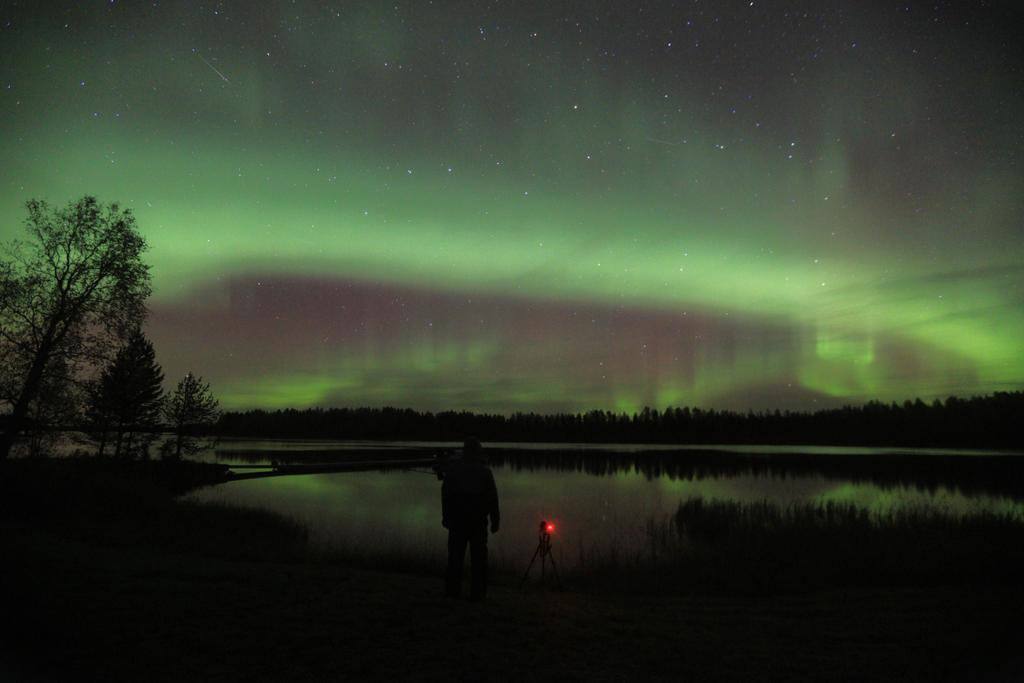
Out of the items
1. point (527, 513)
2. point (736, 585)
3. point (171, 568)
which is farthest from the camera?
point (527, 513)

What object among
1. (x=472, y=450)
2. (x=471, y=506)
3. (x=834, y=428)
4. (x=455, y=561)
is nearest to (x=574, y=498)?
(x=455, y=561)

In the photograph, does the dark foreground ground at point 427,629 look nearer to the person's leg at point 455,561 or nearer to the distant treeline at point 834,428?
the person's leg at point 455,561

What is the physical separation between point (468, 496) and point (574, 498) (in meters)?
31.8

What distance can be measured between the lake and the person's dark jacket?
770cm

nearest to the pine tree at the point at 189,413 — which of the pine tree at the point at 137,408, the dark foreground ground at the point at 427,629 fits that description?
the pine tree at the point at 137,408

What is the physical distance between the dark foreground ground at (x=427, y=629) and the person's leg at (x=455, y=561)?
43 cm

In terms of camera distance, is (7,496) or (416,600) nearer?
(416,600)

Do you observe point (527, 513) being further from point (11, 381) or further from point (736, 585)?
point (11, 381)

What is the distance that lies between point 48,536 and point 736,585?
16.5m

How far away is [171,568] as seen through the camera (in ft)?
36.5

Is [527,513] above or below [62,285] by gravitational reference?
below

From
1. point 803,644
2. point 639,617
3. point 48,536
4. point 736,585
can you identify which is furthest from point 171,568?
point 736,585

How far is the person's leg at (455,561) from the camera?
9.84m

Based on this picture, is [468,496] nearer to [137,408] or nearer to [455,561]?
[455,561]
